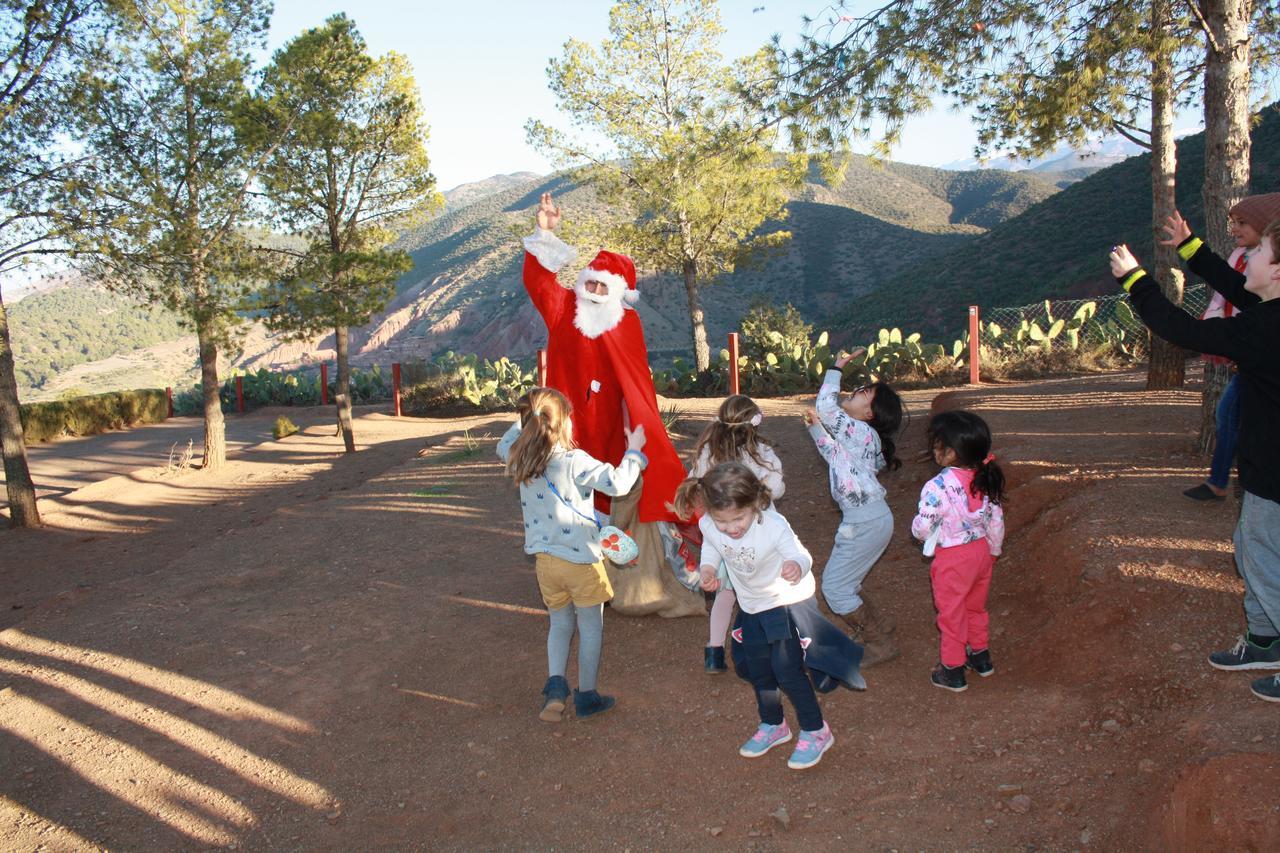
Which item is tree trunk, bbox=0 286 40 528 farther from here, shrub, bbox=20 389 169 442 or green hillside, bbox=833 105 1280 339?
green hillside, bbox=833 105 1280 339

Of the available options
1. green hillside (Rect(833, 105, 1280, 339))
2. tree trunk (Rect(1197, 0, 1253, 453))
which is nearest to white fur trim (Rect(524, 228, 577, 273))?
tree trunk (Rect(1197, 0, 1253, 453))

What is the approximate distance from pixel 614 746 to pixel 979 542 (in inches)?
69.6

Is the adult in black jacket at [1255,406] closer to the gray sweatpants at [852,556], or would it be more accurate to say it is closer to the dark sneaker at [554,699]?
the gray sweatpants at [852,556]

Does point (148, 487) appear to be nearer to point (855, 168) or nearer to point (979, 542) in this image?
point (979, 542)

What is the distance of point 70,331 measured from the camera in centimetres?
7981

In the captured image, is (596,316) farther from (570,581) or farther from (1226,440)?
(1226,440)

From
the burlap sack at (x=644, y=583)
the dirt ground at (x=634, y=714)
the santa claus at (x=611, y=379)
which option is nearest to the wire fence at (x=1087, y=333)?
the dirt ground at (x=634, y=714)

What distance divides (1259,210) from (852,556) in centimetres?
219

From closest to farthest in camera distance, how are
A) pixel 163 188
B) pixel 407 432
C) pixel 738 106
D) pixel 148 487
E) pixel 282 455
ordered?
pixel 738 106, pixel 163 188, pixel 148 487, pixel 282 455, pixel 407 432

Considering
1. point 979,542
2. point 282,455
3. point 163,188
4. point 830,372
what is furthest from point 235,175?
point 979,542

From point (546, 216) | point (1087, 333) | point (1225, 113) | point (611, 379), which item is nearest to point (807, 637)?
point (611, 379)

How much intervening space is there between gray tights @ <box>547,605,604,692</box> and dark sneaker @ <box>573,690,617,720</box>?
3 centimetres

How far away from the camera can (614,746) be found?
3824mm

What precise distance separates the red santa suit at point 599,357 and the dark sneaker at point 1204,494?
2.75 m
